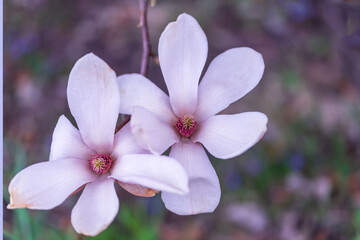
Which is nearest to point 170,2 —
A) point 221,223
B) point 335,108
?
point 335,108

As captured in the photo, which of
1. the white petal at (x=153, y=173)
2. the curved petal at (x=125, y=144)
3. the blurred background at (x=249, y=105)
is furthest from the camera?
the blurred background at (x=249, y=105)

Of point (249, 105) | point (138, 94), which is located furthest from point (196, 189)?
point (249, 105)

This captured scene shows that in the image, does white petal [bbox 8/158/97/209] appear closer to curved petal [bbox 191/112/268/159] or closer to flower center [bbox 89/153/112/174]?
flower center [bbox 89/153/112/174]

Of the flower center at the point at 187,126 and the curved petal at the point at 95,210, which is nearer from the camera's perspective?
the curved petal at the point at 95,210

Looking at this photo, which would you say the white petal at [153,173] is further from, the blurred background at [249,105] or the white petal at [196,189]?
the blurred background at [249,105]

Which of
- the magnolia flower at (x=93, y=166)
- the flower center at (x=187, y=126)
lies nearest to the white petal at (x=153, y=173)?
the magnolia flower at (x=93, y=166)

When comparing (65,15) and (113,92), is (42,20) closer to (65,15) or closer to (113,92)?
(65,15)

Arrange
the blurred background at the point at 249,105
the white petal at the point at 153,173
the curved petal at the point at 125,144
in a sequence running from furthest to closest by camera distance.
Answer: the blurred background at the point at 249,105 < the curved petal at the point at 125,144 < the white petal at the point at 153,173

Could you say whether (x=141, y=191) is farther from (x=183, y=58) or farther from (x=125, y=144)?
(x=183, y=58)
